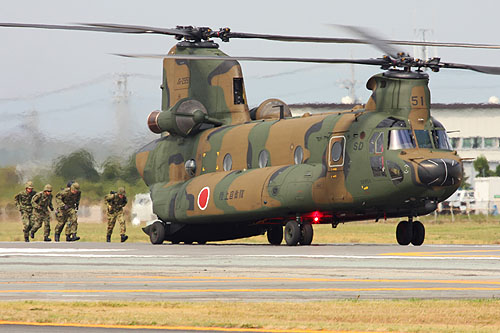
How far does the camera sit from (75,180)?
131 feet

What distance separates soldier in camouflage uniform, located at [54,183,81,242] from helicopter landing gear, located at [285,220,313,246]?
36.3ft

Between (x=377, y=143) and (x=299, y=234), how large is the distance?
11.5 feet

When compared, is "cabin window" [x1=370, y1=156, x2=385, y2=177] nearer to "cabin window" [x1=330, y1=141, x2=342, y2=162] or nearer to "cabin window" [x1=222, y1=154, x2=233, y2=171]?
"cabin window" [x1=330, y1=141, x2=342, y2=162]

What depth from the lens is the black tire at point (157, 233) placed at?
3531 centimetres

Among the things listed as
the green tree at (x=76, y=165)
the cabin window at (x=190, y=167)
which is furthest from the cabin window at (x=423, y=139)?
the green tree at (x=76, y=165)

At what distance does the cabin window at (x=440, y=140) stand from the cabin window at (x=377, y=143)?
144 cm

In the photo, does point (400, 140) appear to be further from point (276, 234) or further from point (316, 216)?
point (276, 234)

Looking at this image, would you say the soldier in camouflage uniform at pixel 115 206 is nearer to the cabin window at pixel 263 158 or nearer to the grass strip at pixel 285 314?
the cabin window at pixel 263 158

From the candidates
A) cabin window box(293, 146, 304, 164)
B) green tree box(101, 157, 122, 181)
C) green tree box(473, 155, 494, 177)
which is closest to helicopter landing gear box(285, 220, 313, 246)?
cabin window box(293, 146, 304, 164)

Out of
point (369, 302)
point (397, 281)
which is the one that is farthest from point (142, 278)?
point (369, 302)

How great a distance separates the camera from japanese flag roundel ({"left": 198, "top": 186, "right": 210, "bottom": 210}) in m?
33.6

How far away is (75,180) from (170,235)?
5857 mm

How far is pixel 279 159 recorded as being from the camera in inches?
1251

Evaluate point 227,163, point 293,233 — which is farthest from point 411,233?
point 227,163
